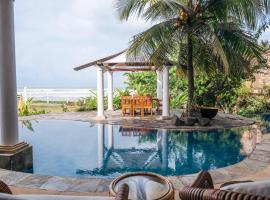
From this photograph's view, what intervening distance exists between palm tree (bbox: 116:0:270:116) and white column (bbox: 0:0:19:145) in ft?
15.0

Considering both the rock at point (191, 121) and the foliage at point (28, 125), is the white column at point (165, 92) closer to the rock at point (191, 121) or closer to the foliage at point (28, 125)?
the rock at point (191, 121)

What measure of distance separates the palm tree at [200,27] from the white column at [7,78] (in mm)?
4566

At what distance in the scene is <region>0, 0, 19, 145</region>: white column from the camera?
16.3ft

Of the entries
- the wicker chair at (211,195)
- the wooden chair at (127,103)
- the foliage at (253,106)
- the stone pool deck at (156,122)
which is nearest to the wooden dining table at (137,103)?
the wooden chair at (127,103)

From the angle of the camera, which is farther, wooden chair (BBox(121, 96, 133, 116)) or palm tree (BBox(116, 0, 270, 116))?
wooden chair (BBox(121, 96, 133, 116))

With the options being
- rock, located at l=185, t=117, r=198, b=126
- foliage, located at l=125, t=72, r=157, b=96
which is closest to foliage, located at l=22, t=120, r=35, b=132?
rock, located at l=185, t=117, r=198, b=126

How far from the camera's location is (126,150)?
24.5 feet

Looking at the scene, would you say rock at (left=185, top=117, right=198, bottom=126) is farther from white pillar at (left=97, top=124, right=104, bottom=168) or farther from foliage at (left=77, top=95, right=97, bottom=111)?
foliage at (left=77, top=95, right=97, bottom=111)

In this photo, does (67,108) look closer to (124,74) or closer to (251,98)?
(124,74)

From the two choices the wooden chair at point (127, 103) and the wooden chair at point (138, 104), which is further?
the wooden chair at point (127, 103)

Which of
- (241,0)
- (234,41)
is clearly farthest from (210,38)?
(241,0)

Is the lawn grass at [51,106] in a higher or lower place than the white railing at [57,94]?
lower

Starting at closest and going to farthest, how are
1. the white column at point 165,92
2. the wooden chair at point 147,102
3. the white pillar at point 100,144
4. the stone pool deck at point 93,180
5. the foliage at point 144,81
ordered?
the stone pool deck at point 93,180, the white pillar at point 100,144, the white column at point 165,92, the wooden chair at point 147,102, the foliage at point 144,81

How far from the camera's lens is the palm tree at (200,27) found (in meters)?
8.73
